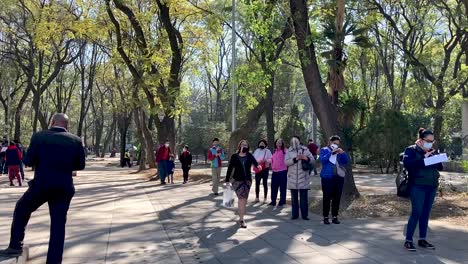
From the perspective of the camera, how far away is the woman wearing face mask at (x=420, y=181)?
761 cm

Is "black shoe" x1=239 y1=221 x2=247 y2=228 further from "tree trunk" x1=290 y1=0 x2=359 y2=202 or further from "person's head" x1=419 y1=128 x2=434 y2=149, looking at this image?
"tree trunk" x1=290 y1=0 x2=359 y2=202

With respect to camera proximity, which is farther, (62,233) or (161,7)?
(161,7)

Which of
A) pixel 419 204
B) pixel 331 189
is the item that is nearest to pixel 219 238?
pixel 331 189

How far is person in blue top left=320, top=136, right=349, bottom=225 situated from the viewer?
1002 centimetres

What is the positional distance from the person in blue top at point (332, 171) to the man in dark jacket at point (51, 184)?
5.36 m

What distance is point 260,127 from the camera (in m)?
47.1

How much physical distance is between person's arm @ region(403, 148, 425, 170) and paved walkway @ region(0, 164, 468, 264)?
4.14 feet

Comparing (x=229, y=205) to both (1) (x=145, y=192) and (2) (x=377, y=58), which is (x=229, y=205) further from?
(2) (x=377, y=58)

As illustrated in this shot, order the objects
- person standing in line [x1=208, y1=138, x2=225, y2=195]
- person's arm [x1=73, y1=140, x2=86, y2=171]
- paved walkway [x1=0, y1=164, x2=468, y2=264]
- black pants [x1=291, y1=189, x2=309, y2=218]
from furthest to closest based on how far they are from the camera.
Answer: person standing in line [x1=208, y1=138, x2=225, y2=195], black pants [x1=291, y1=189, x2=309, y2=218], paved walkway [x1=0, y1=164, x2=468, y2=264], person's arm [x1=73, y1=140, x2=86, y2=171]

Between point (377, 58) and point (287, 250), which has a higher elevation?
point (377, 58)

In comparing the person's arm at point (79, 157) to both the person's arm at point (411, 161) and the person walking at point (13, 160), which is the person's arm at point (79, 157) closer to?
the person's arm at point (411, 161)

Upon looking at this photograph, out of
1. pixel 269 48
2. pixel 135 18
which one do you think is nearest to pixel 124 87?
pixel 135 18

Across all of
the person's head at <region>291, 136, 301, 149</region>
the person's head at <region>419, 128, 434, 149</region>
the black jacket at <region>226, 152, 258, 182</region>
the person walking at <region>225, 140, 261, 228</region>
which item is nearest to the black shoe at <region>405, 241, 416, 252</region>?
the person's head at <region>419, 128, 434, 149</region>

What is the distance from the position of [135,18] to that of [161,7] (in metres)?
1.41
